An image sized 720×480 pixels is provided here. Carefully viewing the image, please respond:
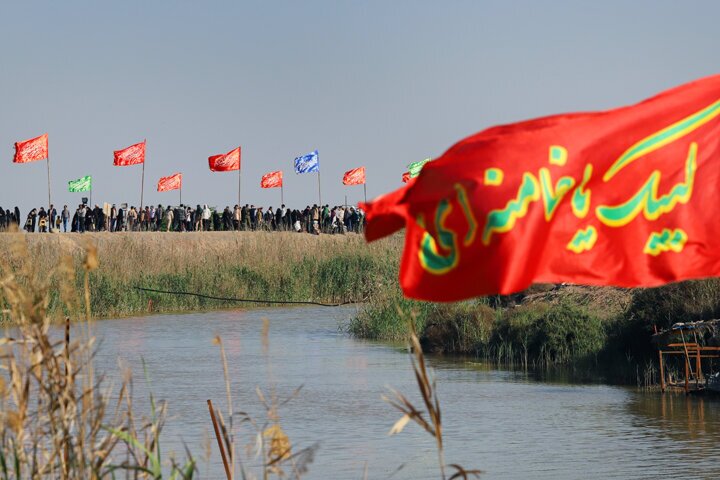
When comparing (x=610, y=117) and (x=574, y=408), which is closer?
(x=610, y=117)

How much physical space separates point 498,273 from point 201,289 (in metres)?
40.5

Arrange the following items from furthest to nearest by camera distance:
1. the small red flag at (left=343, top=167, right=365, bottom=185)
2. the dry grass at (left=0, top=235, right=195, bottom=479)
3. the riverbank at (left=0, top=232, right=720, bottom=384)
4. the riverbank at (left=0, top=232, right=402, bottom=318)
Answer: the small red flag at (left=343, top=167, right=365, bottom=185) < the riverbank at (left=0, top=232, right=402, bottom=318) < the riverbank at (left=0, top=232, right=720, bottom=384) < the dry grass at (left=0, top=235, right=195, bottom=479)

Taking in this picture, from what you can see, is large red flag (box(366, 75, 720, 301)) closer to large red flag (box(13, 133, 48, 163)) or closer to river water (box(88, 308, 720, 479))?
river water (box(88, 308, 720, 479))

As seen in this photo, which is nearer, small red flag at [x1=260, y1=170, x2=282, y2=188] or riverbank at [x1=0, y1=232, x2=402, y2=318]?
riverbank at [x1=0, y1=232, x2=402, y2=318]

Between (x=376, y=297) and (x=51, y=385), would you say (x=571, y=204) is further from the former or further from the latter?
(x=376, y=297)

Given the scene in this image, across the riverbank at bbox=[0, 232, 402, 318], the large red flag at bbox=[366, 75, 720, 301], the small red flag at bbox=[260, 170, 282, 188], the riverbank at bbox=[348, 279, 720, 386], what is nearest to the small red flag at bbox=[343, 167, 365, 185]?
the small red flag at bbox=[260, 170, 282, 188]

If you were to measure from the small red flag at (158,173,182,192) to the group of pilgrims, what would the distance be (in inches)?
236

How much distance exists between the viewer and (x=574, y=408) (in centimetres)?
2372

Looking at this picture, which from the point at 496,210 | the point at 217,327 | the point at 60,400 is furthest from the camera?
the point at 217,327

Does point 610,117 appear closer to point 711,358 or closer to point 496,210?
point 496,210

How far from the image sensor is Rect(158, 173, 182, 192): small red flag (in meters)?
76.6

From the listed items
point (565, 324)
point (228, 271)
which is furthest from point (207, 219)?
point (565, 324)

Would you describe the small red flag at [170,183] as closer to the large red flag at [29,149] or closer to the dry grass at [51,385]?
the large red flag at [29,149]

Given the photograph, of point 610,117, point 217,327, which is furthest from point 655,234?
point 217,327
